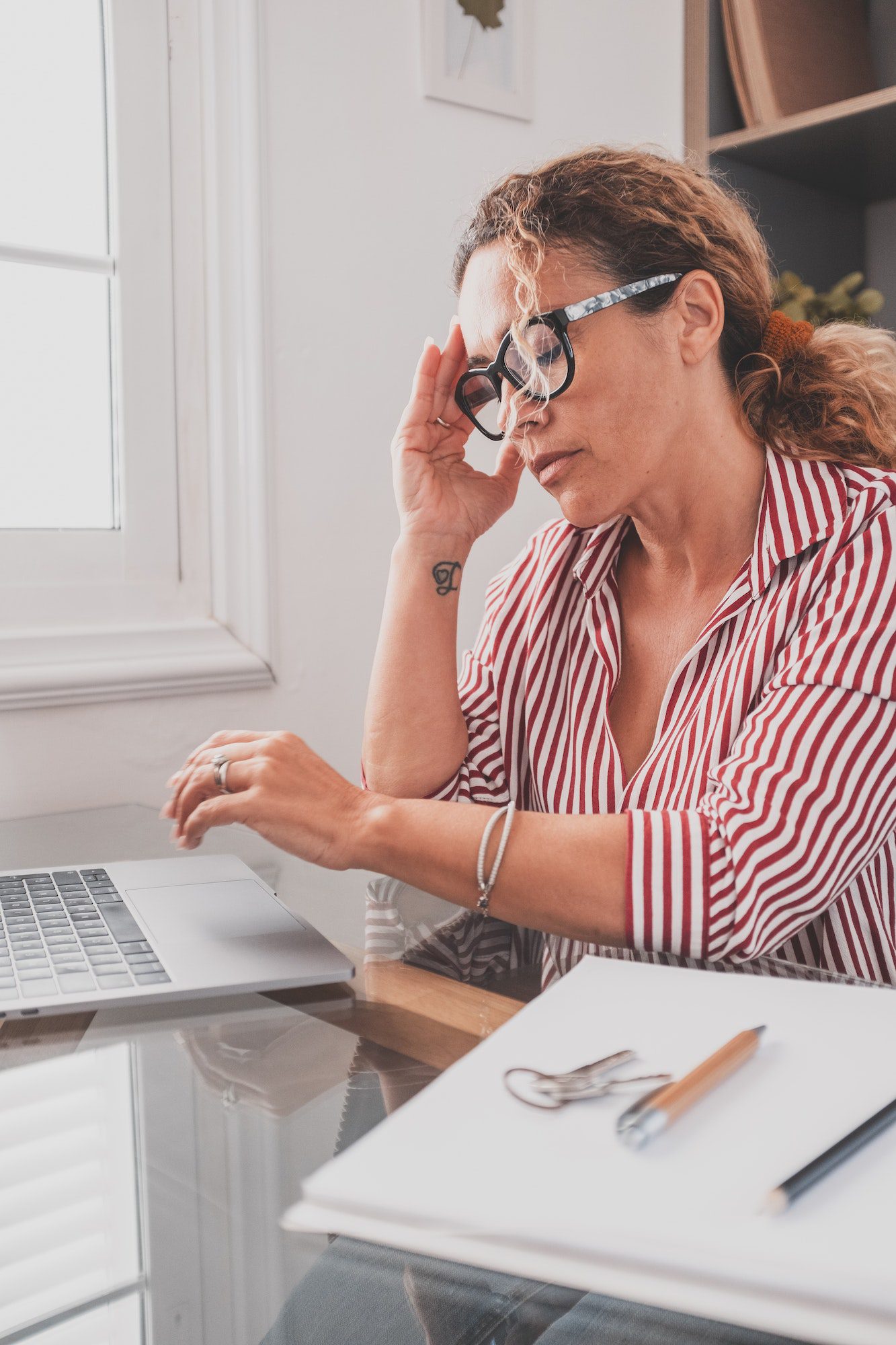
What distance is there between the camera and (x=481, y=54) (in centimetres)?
169

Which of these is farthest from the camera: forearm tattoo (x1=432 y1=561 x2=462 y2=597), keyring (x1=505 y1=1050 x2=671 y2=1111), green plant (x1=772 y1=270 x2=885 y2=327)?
green plant (x1=772 y1=270 x2=885 y2=327)

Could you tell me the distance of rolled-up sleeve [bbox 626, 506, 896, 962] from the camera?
780 mm

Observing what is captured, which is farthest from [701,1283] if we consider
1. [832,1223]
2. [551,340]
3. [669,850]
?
[551,340]

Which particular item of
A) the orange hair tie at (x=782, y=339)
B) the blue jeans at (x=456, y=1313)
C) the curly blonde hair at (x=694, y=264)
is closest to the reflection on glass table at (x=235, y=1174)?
the blue jeans at (x=456, y=1313)

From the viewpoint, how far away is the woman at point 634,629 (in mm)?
806

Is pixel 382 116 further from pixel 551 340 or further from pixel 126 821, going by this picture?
pixel 126 821

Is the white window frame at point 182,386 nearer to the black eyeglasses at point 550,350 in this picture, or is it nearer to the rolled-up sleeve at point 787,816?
the black eyeglasses at point 550,350

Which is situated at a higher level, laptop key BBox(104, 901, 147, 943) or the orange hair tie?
the orange hair tie

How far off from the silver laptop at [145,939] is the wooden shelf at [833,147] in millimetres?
1502

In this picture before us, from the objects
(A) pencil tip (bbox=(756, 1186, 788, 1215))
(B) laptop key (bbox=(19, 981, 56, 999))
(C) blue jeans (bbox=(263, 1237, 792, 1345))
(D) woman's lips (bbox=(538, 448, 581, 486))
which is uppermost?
(D) woman's lips (bbox=(538, 448, 581, 486))

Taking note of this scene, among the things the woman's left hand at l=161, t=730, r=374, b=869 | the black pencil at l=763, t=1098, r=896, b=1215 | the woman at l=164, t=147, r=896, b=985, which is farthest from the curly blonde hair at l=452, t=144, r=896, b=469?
the black pencil at l=763, t=1098, r=896, b=1215

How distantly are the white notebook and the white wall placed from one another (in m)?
0.99

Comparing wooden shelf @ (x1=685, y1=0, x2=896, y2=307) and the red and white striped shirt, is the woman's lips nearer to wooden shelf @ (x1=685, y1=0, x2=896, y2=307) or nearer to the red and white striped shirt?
the red and white striped shirt

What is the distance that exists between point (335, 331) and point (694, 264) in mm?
635
